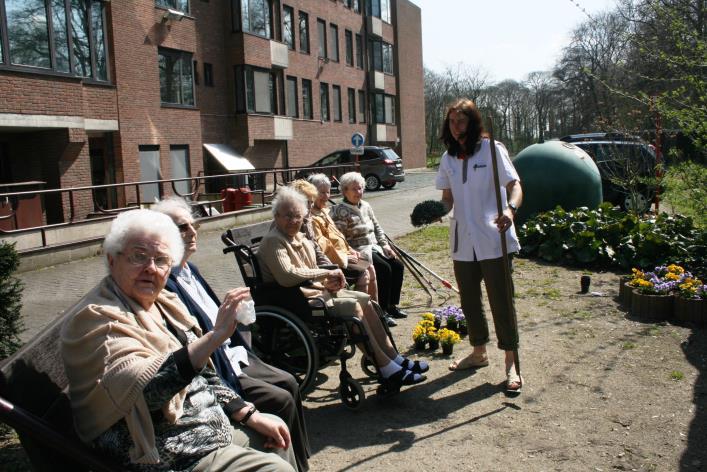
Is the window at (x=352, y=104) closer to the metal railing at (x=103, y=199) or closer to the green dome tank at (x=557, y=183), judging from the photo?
the metal railing at (x=103, y=199)

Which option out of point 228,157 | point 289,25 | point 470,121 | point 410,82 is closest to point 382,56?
point 410,82

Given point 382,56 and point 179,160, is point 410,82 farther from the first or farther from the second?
point 179,160

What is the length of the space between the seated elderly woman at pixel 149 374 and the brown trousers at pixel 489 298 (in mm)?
2554

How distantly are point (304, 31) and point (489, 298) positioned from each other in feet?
109

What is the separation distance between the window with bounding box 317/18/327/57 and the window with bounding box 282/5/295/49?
3444 millimetres

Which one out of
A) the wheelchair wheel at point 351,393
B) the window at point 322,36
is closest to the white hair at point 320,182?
the wheelchair wheel at point 351,393

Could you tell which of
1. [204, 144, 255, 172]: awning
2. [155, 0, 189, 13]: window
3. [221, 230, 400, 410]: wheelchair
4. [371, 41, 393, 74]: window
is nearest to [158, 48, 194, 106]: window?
[155, 0, 189, 13]: window

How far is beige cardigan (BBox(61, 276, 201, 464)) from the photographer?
228 centimetres

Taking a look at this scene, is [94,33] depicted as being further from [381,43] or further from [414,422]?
[381,43]

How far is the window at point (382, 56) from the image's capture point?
148ft

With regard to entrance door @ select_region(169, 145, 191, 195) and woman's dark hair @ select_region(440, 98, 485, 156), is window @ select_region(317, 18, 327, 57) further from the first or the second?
woman's dark hair @ select_region(440, 98, 485, 156)

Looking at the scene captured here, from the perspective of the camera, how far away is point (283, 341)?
4727mm

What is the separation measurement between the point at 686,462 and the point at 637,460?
260mm

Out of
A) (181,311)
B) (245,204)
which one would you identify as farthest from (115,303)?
(245,204)
